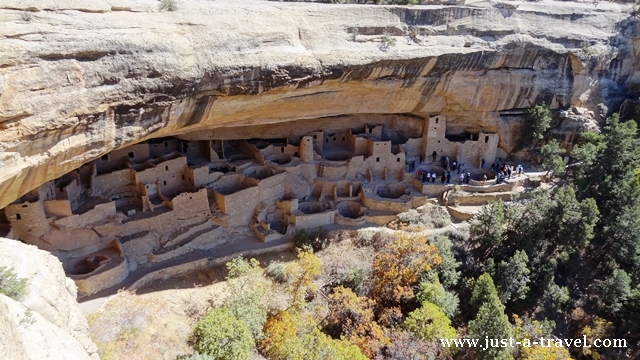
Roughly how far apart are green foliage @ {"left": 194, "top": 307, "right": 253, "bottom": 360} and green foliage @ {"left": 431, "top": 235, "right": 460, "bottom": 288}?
6.51m

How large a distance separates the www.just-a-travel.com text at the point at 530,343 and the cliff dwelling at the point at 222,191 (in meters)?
4.77

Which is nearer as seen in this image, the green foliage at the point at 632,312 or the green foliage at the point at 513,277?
the green foliage at the point at 632,312

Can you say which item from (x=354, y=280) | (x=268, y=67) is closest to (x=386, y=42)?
(x=268, y=67)

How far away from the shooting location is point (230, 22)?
1210cm

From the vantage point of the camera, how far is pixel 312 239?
15258 millimetres

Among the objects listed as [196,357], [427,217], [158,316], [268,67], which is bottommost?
[158,316]

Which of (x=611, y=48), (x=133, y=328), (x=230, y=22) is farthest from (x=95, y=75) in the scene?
(x=611, y=48)

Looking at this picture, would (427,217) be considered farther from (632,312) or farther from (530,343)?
(632,312)

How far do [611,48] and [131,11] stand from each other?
1698 cm

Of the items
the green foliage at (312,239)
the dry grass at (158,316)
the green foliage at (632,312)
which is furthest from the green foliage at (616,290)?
the dry grass at (158,316)

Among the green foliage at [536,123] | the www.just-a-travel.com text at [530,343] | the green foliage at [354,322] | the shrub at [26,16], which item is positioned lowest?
the www.just-a-travel.com text at [530,343]

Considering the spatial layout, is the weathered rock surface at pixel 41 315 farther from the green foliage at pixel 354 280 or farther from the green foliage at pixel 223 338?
the green foliage at pixel 354 280

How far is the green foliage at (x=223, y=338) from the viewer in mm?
10352

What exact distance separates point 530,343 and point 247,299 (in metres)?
8.07
